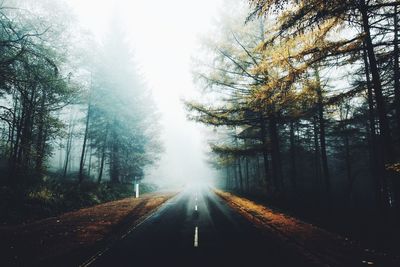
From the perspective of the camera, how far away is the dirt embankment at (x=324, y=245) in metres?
6.90

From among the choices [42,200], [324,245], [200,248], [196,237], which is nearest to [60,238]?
[196,237]

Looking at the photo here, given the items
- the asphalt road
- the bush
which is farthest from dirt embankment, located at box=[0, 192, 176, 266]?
the bush

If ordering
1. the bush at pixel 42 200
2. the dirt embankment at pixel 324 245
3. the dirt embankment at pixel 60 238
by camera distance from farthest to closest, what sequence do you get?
the bush at pixel 42 200 → the dirt embankment at pixel 60 238 → the dirt embankment at pixel 324 245

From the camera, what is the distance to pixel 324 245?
848cm

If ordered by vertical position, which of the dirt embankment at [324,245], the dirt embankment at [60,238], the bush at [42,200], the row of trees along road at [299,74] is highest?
the row of trees along road at [299,74]

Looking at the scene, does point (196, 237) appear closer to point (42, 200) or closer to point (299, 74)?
point (299, 74)

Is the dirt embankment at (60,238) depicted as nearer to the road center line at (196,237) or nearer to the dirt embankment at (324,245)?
the road center line at (196,237)

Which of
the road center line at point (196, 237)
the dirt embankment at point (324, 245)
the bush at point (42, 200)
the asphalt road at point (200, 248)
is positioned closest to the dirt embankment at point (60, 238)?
the asphalt road at point (200, 248)

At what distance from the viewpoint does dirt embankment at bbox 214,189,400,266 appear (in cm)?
690

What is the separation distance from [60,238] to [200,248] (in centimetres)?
520

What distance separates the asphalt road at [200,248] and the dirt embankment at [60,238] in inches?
31.5

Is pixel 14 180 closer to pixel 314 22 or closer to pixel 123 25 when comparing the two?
pixel 314 22

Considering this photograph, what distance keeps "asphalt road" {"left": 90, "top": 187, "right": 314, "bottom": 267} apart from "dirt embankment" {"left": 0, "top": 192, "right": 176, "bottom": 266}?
2.62 ft

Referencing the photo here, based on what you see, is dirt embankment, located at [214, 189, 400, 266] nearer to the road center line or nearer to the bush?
the road center line
